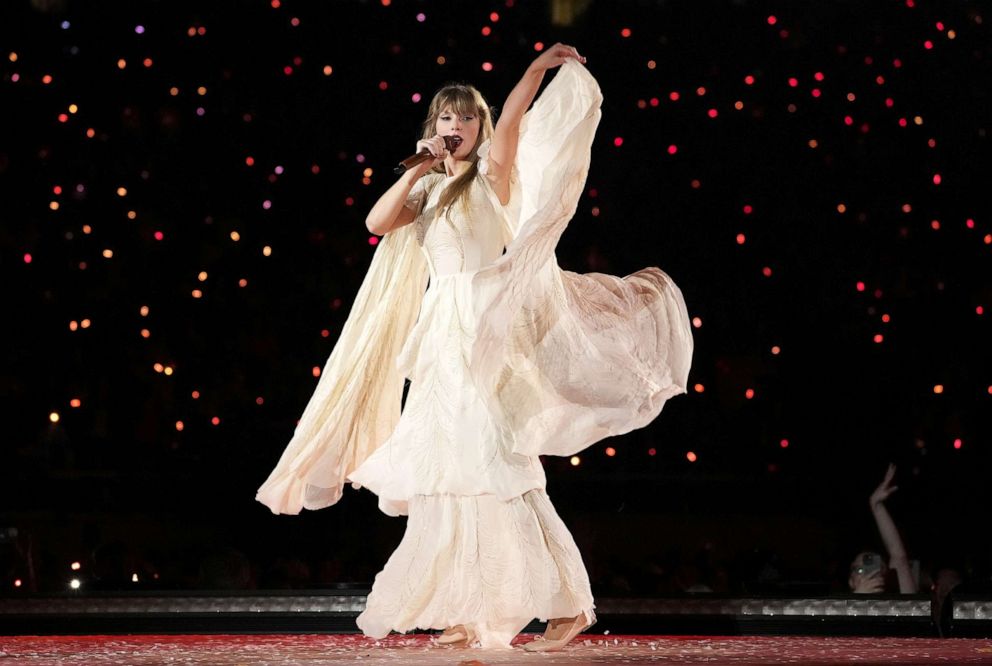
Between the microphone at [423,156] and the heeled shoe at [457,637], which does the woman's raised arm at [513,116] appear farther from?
the heeled shoe at [457,637]

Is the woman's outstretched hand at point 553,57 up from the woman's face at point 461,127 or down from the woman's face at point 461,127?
up

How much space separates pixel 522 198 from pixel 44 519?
116 inches

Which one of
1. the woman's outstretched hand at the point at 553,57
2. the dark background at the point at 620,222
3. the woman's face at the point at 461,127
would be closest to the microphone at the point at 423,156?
the woman's face at the point at 461,127

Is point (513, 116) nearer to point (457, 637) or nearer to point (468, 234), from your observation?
point (468, 234)

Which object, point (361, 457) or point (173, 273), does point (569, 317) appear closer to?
point (361, 457)

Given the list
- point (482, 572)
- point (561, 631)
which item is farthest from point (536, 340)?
point (561, 631)

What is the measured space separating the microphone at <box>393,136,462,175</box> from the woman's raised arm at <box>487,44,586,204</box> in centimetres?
10

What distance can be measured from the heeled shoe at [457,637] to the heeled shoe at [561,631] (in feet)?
0.42

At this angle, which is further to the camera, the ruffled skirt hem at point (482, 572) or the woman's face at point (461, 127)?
the woman's face at point (461, 127)

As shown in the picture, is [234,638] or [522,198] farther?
[234,638]

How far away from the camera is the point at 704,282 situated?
5.30 metres

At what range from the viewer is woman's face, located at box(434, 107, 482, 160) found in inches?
106

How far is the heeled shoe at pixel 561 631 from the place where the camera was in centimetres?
260

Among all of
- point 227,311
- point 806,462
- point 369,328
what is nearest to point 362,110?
point 227,311
